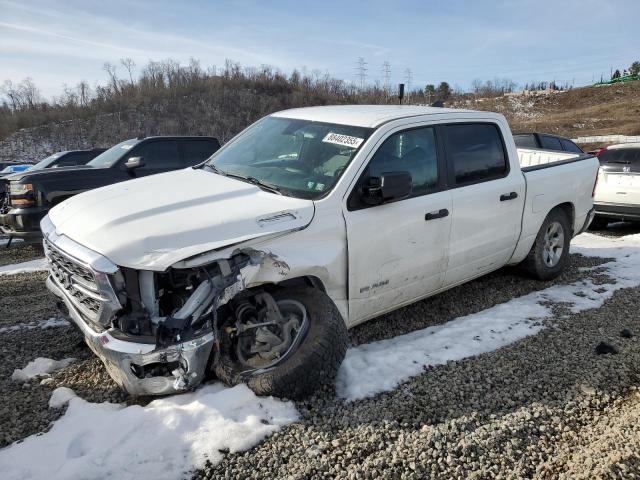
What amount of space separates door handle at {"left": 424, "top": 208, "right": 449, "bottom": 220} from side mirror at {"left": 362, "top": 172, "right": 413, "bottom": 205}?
438mm

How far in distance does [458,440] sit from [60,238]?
2.73 metres

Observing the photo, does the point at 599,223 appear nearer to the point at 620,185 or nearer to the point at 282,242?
the point at 620,185

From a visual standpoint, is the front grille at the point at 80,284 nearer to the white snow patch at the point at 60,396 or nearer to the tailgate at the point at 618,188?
the white snow patch at the point at 60,396

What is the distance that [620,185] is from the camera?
885 cm

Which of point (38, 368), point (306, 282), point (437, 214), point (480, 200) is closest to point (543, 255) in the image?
point (480, 200)

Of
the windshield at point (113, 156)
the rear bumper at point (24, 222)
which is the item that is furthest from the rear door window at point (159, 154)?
the rear bumper at point (24, 222)

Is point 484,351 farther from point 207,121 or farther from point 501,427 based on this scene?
point 207,121

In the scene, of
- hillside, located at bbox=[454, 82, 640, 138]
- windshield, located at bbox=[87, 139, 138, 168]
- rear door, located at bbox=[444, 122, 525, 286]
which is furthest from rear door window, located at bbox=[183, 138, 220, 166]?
hillside, located at bbox=[454, 82, 640, 138]

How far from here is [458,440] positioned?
107 inches

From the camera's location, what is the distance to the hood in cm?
271

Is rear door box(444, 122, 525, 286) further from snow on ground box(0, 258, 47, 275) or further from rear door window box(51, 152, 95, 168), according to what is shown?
rear door window box(51, 152, 95, 168)

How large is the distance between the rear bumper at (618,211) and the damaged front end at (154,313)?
8.31m

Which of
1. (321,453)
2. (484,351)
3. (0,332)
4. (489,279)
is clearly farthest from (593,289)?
(0,332)

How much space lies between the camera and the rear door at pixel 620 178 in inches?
343
